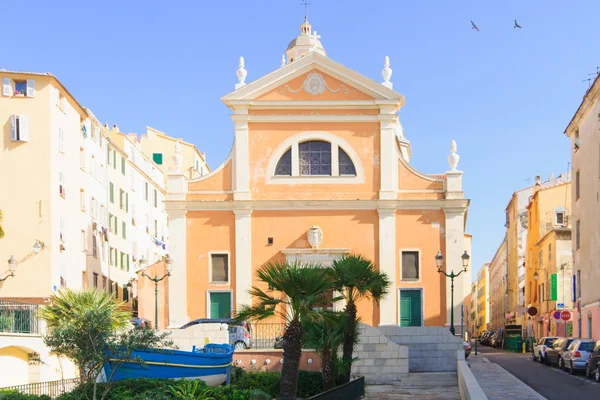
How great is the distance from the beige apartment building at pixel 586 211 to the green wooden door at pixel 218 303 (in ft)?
60.5

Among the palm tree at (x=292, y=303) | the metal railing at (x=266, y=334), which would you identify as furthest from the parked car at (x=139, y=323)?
the metal railing at (x=266, y=334)

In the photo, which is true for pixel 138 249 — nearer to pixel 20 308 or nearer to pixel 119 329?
pixel 20 308

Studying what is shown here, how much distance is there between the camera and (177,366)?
967 inches

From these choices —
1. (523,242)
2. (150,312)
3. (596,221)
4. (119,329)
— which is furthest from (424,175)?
(523,242)

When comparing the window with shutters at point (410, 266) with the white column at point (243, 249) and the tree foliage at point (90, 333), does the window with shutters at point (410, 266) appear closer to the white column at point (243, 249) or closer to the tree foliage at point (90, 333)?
the white column at point (243, 249)

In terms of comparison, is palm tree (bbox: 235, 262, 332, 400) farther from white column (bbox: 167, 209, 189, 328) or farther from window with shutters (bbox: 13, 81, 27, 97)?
window with shutters (bbox: 13, 81, 27, 97)

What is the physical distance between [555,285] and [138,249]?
28486 mm

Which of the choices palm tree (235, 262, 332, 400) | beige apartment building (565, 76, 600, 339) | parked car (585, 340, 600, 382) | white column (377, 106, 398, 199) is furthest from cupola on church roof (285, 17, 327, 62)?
palm tree (235, 262, 332, 400)

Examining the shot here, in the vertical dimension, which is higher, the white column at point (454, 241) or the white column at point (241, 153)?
the white column at point (241, 153)

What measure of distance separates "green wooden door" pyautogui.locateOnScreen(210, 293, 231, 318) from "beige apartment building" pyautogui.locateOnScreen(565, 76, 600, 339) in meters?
18.4

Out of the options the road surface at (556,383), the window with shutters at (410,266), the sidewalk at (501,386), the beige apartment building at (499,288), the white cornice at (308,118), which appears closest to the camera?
the sidewalk at (501,386)

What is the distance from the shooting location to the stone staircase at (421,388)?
86.2 feet

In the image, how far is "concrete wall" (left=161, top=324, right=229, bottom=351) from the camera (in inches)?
1266

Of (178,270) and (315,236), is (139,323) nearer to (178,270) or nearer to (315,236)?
(178,270)
